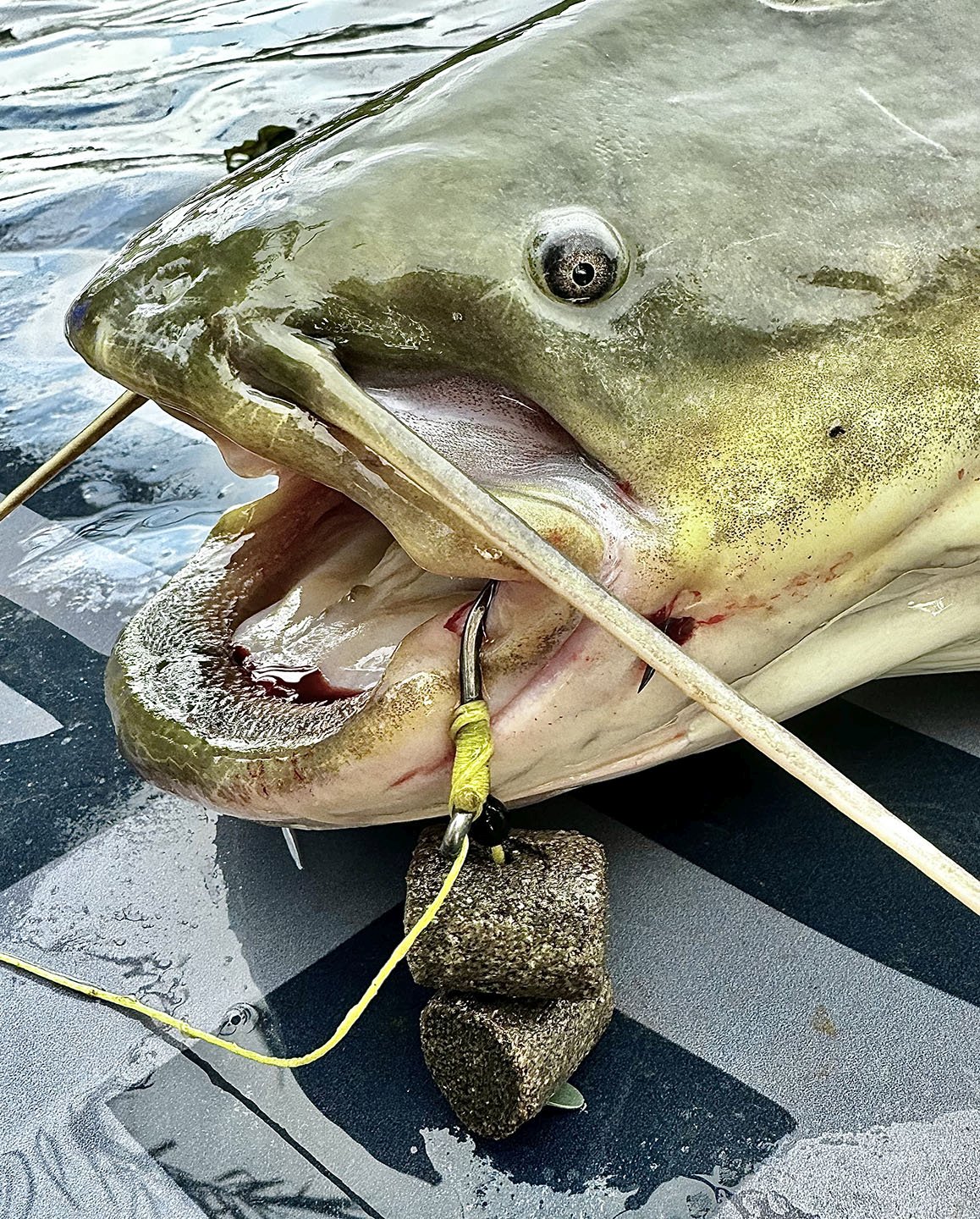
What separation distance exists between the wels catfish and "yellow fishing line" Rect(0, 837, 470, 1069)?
12cm

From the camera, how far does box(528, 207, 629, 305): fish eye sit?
1.09 m

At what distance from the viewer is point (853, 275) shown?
1146 millimetres

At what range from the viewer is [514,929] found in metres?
1.10

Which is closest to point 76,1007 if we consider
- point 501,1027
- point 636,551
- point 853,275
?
point 501,1027

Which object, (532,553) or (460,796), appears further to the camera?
(460,796)

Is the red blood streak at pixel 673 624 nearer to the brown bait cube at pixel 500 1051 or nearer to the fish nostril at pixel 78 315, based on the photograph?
the brown bait cube at pixel 500 1051

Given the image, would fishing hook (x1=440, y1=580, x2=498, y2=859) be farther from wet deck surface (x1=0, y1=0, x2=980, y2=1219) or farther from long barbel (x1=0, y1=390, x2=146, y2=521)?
long barbel (x1=0, y1=390, x2=146, y2=521)

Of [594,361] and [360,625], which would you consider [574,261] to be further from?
[360,625]

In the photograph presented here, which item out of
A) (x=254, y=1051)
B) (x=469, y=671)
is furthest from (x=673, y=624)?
(x=254, y=1051)

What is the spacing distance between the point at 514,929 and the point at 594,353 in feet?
1.54

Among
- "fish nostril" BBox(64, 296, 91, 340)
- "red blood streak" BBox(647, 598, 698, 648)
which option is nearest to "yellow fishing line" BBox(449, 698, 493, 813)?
"red blood streak" BBox(647, 598, 698, 648)

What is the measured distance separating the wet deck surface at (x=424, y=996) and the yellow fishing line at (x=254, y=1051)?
17 mm

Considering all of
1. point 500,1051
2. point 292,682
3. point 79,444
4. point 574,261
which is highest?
point 574,261

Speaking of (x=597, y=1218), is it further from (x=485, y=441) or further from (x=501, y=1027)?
(x=485, y=441)
